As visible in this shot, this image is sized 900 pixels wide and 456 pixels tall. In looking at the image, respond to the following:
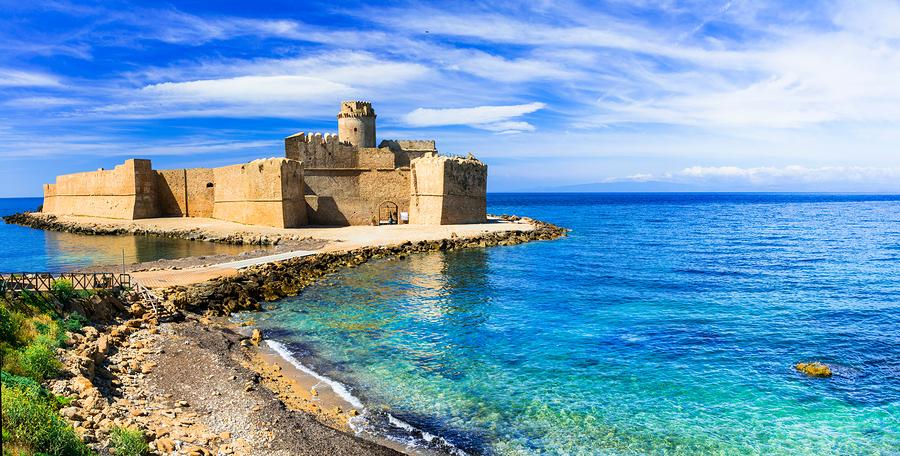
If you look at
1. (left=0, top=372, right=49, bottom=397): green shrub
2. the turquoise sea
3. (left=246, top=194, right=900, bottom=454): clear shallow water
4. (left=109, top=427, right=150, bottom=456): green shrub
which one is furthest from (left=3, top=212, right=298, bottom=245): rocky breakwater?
(left=109, top=427, right=150, bottom=456): green shrub

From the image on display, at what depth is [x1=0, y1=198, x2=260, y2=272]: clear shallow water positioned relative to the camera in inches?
883

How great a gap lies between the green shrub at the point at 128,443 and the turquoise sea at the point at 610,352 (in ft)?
9.50

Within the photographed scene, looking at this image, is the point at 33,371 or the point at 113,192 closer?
the point at 33,371

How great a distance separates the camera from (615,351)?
11.5 m

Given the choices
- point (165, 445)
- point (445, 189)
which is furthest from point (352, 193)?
point (165, 445)

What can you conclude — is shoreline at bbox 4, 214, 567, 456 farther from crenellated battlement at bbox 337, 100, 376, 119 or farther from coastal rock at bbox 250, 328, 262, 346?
crenellated battlement at bbox 337, 100, 376, 119

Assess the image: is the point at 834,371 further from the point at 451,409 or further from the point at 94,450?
the point at 94,450

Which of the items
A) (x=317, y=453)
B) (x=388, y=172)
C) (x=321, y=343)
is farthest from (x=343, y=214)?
(x=317, y=453)

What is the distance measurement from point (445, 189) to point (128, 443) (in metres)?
26.3

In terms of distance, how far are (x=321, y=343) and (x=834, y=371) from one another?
9.36 metres

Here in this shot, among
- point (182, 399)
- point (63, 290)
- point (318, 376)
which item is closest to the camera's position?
point (182, 399)

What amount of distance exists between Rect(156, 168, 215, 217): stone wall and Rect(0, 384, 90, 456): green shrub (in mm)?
34409

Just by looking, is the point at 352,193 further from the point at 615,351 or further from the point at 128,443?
the point at 128,443

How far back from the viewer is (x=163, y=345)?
10.9 meters
